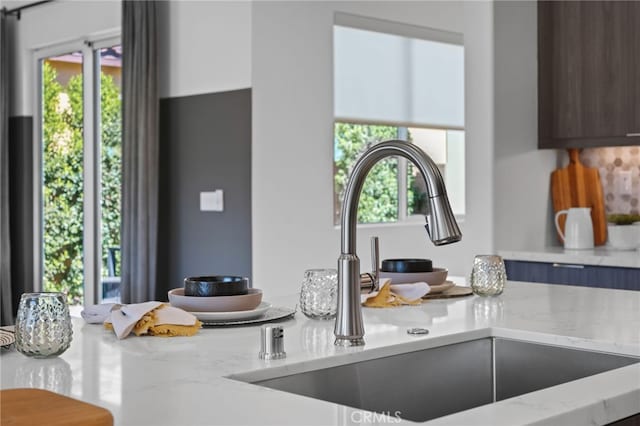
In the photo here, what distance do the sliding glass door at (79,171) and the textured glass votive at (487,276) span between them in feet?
13.7

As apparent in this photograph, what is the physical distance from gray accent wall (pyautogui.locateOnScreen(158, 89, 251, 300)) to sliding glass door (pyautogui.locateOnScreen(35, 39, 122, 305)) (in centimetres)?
77

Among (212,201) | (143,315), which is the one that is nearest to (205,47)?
(212,201)

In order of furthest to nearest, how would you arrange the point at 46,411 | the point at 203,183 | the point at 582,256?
the point at 203,183 → the point at 582,256 → the point at 46,411

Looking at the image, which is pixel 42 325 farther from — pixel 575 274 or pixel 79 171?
pixel 79 171

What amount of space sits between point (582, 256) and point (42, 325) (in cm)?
302

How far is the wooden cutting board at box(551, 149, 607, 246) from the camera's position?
4551mm

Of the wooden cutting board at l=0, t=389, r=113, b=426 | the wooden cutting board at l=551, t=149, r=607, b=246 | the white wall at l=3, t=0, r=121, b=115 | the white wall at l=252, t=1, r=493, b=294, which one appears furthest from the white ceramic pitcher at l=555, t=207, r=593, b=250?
the wooden cutting board at l=0, t=389, r=113, b=426

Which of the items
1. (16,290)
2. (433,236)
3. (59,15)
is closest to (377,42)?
(59,15)

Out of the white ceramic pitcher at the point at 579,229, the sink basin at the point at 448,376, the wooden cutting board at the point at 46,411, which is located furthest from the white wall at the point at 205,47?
the wooden cutting board at the point at 46,411

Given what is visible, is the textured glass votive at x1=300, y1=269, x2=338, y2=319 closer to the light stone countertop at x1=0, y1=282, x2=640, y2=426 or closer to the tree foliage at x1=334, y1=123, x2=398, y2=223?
the light stone countertop at x1=0, y1=282, x2=640, y2=426

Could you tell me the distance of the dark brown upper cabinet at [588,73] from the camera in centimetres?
424

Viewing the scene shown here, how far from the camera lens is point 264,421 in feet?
3.75

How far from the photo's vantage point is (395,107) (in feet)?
19.4

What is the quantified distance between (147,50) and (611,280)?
3136 millimetres
